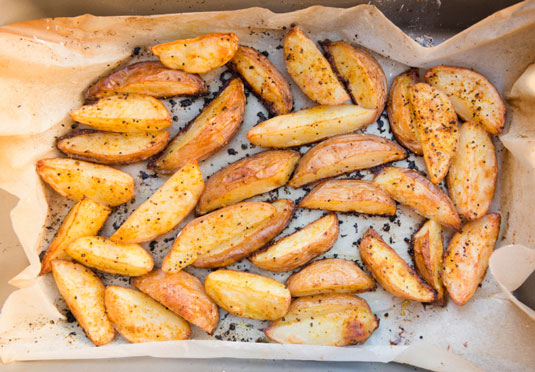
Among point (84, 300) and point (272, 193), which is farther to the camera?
point (272, 193)

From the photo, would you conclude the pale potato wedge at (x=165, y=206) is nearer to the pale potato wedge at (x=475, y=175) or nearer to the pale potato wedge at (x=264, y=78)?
the pale potato wedge at (x=264, y=78)

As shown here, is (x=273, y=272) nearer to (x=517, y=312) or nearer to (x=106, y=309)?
(x=106, y=309)

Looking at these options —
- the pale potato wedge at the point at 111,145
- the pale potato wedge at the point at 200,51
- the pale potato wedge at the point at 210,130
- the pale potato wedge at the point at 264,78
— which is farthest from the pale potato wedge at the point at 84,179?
the pale potato wedge at the point at 264,78

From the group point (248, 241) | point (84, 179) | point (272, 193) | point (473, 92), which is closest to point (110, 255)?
point (84, 179)

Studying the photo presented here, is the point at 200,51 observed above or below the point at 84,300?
above

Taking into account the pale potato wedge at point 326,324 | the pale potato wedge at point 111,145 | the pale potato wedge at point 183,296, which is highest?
the pale potato wedge at point 111,145

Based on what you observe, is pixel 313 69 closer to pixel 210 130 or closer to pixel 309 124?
pixel 309 124

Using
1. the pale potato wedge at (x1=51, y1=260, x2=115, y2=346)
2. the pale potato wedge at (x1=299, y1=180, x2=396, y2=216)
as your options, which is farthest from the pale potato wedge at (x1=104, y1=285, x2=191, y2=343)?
the pale potato wedge at (x1=299, y1=180, x2=396, y2=216)
